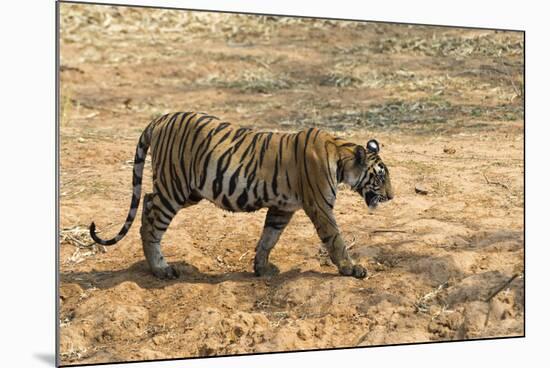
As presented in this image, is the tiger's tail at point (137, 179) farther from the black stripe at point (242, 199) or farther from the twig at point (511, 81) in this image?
the twig at point (511, 81)

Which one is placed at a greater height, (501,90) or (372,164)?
(501,90)

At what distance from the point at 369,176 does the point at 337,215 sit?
117cm

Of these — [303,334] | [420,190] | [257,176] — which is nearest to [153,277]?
[257,176]

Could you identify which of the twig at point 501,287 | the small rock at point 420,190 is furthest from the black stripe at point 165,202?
the small rock at point 420,190

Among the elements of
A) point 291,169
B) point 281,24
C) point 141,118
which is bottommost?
point 291,169

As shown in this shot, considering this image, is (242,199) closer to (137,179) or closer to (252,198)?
(252,198)

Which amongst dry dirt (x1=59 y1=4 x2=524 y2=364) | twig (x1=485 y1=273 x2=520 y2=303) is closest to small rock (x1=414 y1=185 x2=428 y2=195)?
dry dirt (x1=59 y1=4 x2=524 y2=364)

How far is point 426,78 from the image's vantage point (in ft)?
32.3

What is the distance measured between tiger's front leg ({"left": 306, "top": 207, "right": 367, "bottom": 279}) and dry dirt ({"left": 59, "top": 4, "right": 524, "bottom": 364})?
0.09 metres

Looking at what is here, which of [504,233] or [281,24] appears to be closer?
[504,233]

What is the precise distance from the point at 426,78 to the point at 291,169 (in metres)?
4.44

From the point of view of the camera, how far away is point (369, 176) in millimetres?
5891

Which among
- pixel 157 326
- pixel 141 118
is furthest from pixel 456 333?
pixel 141 118

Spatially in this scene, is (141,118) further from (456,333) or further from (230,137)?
(456,333)
